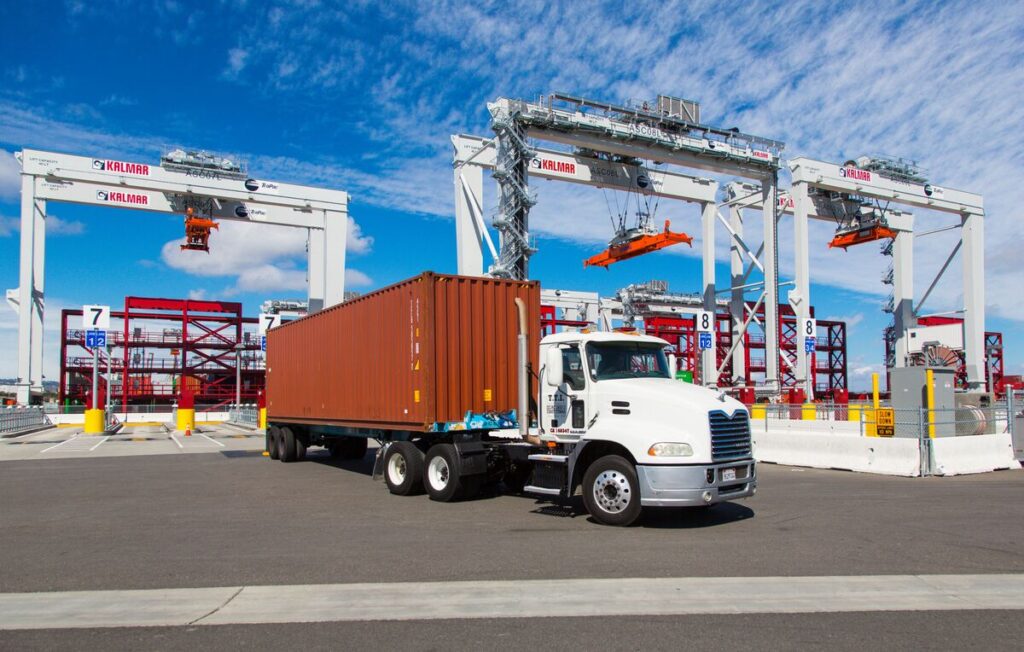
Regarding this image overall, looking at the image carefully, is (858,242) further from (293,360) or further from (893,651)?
(893,651)

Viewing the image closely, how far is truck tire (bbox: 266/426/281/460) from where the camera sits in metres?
18.8

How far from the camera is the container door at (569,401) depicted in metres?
9.96

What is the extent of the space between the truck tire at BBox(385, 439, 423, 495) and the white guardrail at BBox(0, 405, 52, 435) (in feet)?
75.3

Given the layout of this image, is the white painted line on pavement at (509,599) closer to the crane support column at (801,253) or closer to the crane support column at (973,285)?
the crane support column at (801,253)

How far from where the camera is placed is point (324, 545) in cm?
817

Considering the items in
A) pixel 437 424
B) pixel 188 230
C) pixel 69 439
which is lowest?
pixel 69 439

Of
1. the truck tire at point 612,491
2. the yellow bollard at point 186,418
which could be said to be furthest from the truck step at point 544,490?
the yellow bollard at point 186,418

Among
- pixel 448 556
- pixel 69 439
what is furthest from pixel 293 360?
pixel 69 439

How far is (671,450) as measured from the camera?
28.8ft

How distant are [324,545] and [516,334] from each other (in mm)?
5173

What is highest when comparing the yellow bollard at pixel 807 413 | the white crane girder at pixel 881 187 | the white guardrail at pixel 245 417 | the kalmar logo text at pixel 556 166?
the white crane girder at pixel 881 187

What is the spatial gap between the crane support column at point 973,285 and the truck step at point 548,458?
3992 centimetres

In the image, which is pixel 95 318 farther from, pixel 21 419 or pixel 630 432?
pixel 630 432

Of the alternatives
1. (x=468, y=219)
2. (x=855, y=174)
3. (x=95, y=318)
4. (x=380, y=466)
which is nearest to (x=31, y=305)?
(x=95, y=318)
